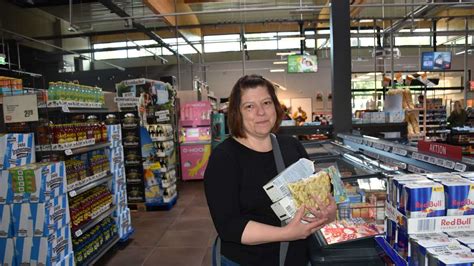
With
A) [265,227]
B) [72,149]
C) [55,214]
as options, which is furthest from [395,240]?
[72,149]

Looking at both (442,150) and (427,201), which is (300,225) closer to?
(427,201)

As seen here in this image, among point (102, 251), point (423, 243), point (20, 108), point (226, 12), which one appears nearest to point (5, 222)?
point (20, 108)

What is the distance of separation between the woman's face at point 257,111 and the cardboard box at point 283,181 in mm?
245

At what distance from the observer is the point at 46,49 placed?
1187cm

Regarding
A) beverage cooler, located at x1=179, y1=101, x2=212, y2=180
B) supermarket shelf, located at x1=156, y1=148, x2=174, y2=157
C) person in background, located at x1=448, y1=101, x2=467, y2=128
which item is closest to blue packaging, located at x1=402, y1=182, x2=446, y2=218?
supermarket shelf, located at x1=156, y1=148, x2=174, y2=157

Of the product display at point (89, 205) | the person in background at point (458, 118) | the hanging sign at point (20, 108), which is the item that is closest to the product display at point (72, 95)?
the hanging sign at point (20, 108)

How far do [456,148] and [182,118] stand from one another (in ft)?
28.4

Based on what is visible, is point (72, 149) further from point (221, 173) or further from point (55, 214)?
point (221, 173)

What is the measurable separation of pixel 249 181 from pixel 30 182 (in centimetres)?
251

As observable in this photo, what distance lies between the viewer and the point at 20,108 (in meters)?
3.46

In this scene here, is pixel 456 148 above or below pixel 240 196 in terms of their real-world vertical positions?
above

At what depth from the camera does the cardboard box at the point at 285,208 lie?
1.46 meters

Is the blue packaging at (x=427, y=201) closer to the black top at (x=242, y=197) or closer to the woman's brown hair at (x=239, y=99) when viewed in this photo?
the black top at (x=242, y=197)

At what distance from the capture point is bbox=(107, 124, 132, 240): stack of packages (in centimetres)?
483
